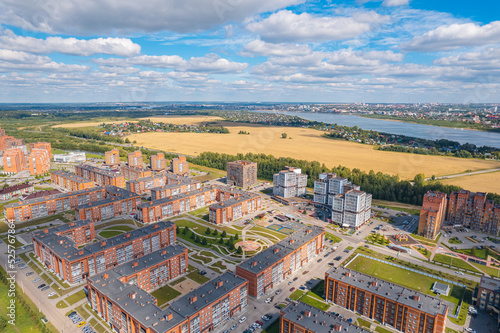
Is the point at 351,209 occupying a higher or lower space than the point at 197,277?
higher

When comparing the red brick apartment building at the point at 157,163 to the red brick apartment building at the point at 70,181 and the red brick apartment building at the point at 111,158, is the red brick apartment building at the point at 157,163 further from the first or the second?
the red brick apartment building at the point at 70,181

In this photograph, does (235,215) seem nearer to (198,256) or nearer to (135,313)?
(198,256)

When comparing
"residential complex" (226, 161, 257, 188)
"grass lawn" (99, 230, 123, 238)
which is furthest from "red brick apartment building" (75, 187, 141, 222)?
"residential complex" (226, 161, 257, 188)

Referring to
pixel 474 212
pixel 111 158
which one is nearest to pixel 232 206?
pixel 474 212

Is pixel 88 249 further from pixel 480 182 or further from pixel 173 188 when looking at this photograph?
pixel 480 182

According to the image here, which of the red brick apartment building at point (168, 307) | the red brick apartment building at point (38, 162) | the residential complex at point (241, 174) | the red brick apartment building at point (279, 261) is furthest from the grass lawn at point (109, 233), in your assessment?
the red brick apartment building at point (38, 162)

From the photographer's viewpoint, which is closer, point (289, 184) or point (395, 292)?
point (395, 292)

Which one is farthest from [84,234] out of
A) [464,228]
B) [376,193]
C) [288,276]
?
[464,228]
